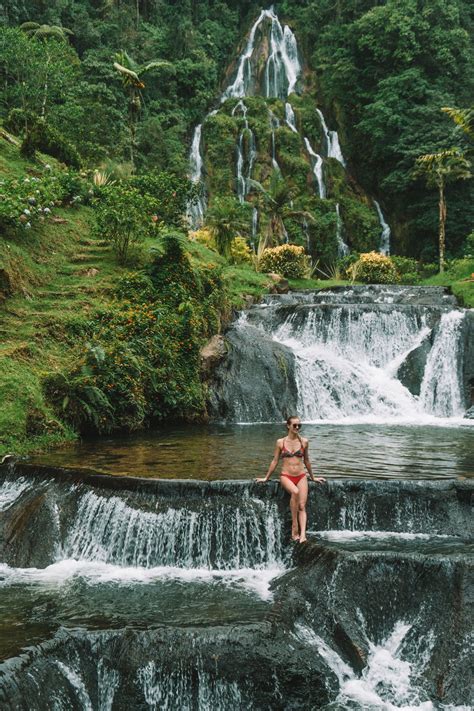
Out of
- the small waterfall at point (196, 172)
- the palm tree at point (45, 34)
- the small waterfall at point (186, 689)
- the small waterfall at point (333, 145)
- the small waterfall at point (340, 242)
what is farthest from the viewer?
the small waterfall at point (333, 145)

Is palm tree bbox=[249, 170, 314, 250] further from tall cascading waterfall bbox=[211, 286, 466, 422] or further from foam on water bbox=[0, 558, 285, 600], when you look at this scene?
foam on water bbox=[0, 558, 285, 600]

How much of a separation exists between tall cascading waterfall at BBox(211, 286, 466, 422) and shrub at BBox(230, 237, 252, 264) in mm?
7888

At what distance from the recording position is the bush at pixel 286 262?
2552 cm

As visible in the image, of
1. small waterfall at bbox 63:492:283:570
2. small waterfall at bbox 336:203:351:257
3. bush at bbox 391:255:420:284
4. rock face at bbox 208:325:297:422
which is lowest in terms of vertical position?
small waterfall at bbox 63:492:283:570

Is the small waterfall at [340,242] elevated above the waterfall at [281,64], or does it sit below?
below

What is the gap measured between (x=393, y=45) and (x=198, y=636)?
123 ft

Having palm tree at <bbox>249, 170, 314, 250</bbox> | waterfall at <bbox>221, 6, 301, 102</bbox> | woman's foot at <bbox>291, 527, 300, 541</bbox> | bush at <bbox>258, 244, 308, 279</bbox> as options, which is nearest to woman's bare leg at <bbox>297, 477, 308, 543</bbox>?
woman's foot at <bbox>291, 527, 300, 541</bbox>

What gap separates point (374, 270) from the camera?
26156mm

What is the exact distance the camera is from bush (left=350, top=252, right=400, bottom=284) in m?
26.1

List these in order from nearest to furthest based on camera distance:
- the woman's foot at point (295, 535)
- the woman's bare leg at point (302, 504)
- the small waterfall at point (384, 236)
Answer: the woman's bare leg at point (302, 504), the woman's foot at point (295, 535), the small waterfall at point (384, 236)

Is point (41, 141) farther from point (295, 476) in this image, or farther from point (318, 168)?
point (318, 168)

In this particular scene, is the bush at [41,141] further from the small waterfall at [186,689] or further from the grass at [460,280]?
the small waterfall at [186,689]

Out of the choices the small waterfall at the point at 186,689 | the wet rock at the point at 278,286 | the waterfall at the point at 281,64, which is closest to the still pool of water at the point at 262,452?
the small waterfall at the point at 186,689

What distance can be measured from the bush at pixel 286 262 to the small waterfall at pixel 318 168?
11.0 metres
